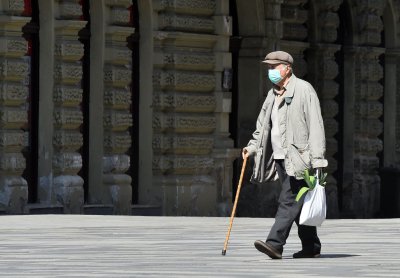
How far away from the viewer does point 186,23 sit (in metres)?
27.2

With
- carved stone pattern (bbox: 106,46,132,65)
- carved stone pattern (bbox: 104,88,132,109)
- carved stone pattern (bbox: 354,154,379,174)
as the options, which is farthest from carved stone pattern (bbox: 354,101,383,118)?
carved stone pattern (bbox: 104,88,132,109)

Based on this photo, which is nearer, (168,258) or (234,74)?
(168,258)

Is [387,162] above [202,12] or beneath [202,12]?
beneath

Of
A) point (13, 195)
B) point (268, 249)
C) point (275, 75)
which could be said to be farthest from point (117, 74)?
point (268, 249)

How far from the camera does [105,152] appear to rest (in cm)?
2572

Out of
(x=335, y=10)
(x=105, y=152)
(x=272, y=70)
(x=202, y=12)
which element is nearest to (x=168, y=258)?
(x=272, y=70)

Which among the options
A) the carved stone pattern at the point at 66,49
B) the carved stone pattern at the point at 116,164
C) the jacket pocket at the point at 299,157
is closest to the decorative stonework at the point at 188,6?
the carved stone pattern at the point at 116,164

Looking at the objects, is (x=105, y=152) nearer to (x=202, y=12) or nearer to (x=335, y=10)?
(x=202, y=12)

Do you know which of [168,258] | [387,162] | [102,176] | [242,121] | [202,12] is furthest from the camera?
[387,162]

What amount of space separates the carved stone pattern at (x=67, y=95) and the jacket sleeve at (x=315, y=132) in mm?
9959

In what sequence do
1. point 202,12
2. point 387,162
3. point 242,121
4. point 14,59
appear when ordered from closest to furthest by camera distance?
point 14,59
point 202,12
point 242,121
point 387,162

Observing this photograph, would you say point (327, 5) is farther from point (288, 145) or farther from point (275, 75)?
point (288, 145)

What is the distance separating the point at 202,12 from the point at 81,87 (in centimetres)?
315

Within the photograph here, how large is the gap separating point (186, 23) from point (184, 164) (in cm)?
199
